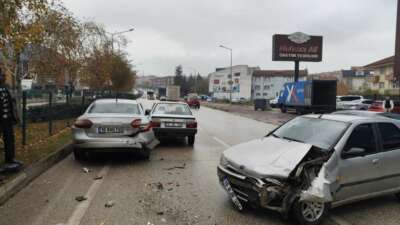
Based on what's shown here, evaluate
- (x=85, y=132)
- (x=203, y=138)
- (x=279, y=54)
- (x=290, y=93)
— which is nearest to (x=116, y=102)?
(x=85, y=132)

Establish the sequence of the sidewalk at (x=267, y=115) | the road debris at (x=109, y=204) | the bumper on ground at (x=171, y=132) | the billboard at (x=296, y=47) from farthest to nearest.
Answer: the billboard at (x=296, y=47) < the sidewalk at (x=267, y=115) < the bumper on ground at (x=171, y=132) < the road debris at (x=109, y=204)

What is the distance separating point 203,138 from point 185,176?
6431mm

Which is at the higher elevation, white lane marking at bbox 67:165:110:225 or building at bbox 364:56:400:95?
building at bbox 364:56:400:95

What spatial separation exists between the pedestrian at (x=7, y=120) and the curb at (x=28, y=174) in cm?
26

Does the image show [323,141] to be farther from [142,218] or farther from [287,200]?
[142,218]

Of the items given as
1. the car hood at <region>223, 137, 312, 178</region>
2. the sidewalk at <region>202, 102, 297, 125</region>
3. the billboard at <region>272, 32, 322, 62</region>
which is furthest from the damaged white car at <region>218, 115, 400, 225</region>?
the billboard at <region>272, 32, 322, 62</region>

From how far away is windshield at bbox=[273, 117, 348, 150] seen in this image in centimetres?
527

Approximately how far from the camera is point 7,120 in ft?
20.8

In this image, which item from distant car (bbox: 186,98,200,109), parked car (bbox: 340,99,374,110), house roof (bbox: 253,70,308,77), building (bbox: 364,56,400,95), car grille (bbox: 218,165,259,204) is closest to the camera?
car grille (bbox: 218,165,259,204)

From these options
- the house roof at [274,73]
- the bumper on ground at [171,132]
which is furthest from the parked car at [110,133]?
the house roof at [274,73]

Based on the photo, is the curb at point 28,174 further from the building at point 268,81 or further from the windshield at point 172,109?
the building at point 268,81

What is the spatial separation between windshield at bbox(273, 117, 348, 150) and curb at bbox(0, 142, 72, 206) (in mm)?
4439

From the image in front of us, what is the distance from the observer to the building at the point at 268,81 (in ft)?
379

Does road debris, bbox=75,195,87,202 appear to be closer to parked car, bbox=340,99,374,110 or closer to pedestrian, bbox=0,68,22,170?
pedestrian, bbox=0,68,22,170
